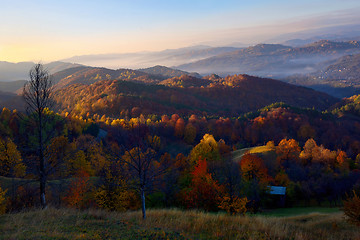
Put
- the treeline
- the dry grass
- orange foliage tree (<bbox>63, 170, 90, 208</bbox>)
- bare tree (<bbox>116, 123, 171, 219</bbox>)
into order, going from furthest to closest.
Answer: orange foliage tree (<bbox>63, 170, 90, 208</bbox>)
the treeline
bare tree (<bbox>116, 123, 171, 219</bbox>)
the dry grass

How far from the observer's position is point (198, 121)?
102 metres

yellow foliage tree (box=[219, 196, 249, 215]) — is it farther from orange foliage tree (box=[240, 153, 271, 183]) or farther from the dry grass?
orange foliage tree (box=[240, 153, 271, 183])

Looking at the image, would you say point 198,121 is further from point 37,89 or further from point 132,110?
point 37,89

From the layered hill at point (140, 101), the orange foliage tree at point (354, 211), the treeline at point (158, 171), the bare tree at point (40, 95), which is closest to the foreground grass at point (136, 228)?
the treeline at point (158, 171)

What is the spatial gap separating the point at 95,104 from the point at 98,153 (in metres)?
96.9

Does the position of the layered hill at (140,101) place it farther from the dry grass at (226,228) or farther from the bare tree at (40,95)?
the dry grass at (226,228)

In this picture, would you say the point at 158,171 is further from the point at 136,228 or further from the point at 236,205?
the point at 236,205

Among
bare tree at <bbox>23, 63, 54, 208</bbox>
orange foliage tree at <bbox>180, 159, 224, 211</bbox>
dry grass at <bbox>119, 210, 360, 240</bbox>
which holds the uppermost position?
bare tree at <bbox>23, 63, 54, 208</bbox>

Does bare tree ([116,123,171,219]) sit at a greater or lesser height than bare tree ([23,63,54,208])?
lesser

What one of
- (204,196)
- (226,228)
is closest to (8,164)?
(204,196)

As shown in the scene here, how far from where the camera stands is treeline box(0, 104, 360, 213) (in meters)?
14.0

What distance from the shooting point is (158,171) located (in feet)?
42.5

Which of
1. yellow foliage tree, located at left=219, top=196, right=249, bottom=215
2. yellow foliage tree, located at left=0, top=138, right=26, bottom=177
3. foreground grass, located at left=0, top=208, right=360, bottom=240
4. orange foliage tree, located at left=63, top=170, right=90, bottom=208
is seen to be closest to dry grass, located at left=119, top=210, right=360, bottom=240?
foreground grass, located at left=0, top=208, right=360, bottom=240

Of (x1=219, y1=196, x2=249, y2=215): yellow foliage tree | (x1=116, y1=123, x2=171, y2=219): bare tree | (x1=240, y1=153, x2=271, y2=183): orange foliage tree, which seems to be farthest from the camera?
(x1=240, y1=153, x2=271, y2=183): orange foliage tree
